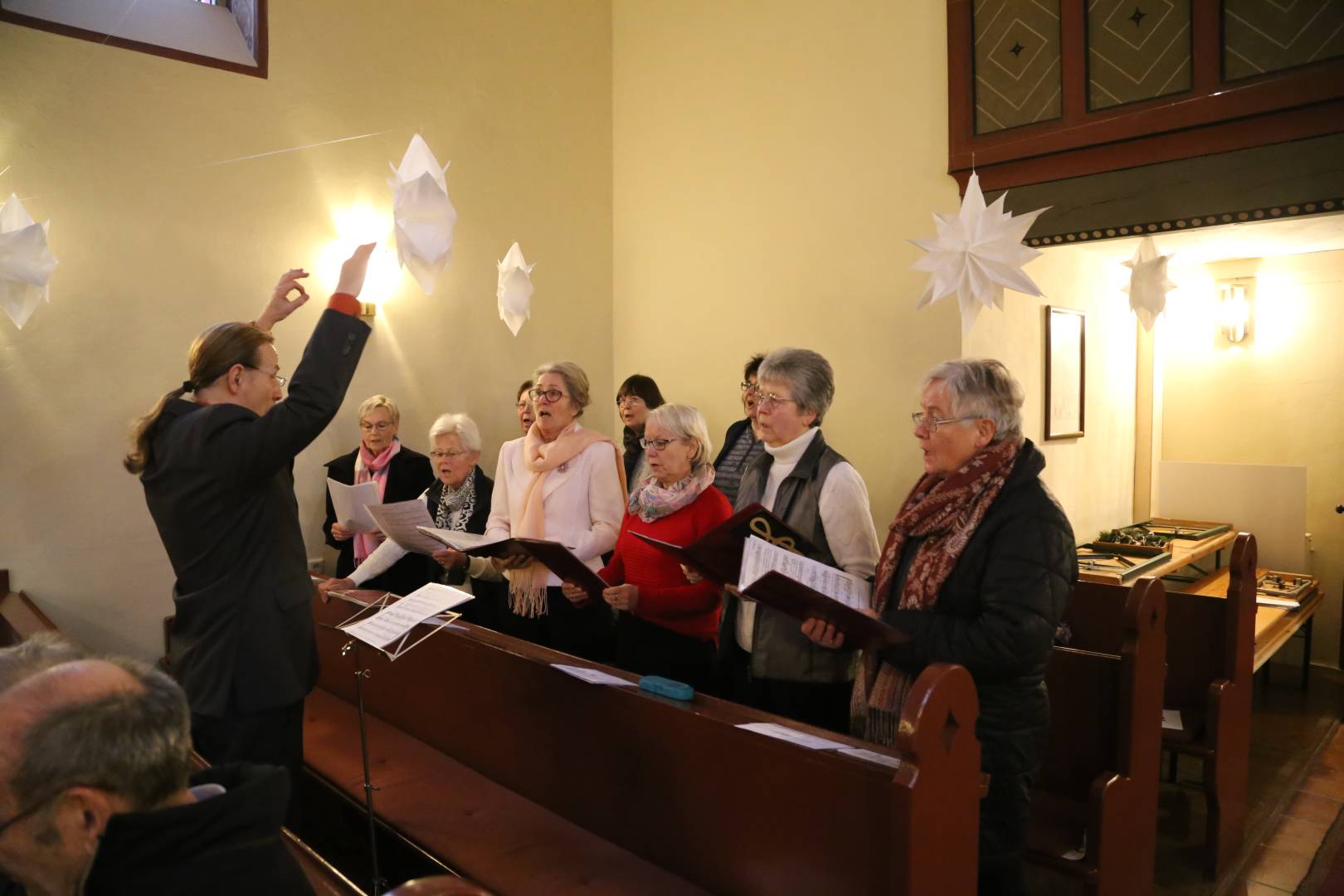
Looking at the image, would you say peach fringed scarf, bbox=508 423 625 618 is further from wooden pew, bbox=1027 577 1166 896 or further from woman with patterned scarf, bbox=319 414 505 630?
wooden pew, bbox=1027 577 1166 896

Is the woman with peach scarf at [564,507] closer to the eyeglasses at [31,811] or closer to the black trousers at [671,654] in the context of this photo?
the black trousers at [671,654]

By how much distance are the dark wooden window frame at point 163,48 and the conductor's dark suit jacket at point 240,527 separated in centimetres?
285

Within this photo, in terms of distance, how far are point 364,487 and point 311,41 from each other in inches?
102

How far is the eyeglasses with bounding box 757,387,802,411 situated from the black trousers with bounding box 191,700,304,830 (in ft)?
4.55

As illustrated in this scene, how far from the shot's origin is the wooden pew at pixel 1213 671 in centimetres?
307

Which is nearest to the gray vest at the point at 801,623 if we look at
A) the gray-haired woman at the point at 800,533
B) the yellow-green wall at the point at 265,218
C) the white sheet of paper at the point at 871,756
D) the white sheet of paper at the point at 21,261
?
the gray-haired woman at the point at 800,533

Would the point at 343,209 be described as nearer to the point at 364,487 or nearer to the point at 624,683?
the point at 364,487

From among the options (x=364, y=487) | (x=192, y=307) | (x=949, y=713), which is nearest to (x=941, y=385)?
(x=949, y=713)

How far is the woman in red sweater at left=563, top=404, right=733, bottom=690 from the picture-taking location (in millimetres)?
2709

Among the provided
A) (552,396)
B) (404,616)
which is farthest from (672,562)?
(404,616)

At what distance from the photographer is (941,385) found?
2043 mm

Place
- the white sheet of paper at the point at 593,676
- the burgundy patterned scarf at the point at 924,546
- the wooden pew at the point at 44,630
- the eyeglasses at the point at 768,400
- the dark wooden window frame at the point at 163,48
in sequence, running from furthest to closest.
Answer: the dark wooden window frame at the point at 163,48, the eyeglasses at the point at 768,400, the white sheet of paper at the point at 593,676, the burgundy patterned scarf at the point at 924,546, the wooden pew at the point at 44,630

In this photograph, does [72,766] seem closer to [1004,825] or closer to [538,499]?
[1004,825]

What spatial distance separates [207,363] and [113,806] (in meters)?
1.25
